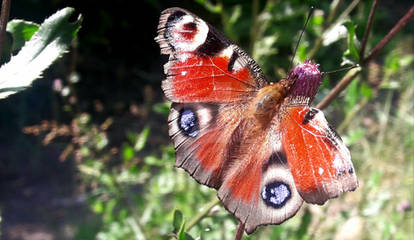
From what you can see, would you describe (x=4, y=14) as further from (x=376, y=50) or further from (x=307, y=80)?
(x=376, y=50)

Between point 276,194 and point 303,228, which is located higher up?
point 276,194

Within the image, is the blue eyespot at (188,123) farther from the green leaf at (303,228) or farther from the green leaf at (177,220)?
the green leaf at (303,228)

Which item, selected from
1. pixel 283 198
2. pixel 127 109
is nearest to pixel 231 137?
pixel 283 198

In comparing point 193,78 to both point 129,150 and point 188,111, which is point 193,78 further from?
point 129,150

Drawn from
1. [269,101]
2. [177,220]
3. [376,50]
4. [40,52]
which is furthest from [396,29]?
[40,52]

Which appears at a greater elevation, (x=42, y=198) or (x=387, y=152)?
(x=42, y=198)

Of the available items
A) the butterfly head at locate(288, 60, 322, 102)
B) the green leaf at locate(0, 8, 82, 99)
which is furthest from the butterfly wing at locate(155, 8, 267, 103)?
the green leaf at locate(0, 8, 82, 99)

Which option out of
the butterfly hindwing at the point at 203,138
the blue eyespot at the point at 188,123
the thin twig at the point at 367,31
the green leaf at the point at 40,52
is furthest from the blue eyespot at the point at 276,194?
the green leaf at the point at 40,52
